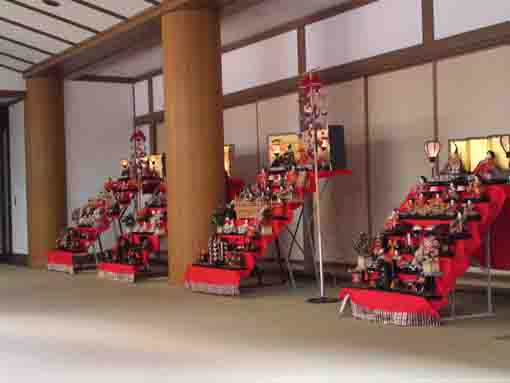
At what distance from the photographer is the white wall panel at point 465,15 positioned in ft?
27.9

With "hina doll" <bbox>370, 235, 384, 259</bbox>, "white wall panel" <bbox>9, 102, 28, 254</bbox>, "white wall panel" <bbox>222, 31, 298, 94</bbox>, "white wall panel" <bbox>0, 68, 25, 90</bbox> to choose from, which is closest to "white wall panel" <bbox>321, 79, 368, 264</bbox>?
"white wall panel" <bbox>222, 31, 298, 94</bbox>

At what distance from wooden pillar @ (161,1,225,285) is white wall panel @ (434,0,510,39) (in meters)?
3.00

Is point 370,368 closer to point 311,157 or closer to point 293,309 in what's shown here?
point 293,309

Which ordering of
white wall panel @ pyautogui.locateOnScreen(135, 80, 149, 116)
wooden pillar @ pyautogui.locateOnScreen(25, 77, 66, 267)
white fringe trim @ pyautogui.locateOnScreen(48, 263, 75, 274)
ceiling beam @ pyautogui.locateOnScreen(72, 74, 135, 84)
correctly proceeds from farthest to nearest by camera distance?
ceiling beam @ pyautogui.locateOnScreen(72, 74, 135, 84) < white wall panel @ pyautogui.locateOnScreen(135, 80, 149, 116) < wooden pillar @ pyautogui.locateOnScreen(25, 77, 66, 267) < white fringe trim @ pyautogui.locateOnScreen(48, 263, 75, 274)

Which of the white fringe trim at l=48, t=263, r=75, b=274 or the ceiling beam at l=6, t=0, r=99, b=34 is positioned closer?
the ceiling beam at l=6, t=0, r=99, b=34

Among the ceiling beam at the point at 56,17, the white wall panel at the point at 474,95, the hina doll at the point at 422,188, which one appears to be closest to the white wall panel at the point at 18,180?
the ceiling beam at the point at 56,17

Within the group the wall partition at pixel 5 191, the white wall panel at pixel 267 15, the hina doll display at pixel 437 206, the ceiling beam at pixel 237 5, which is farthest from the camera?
the wall partition at pixel 5 191

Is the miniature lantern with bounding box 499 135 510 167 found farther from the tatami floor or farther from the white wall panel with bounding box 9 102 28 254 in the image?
the white wall panel with bounding box 9 102 28 254

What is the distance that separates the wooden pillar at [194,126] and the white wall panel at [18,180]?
6578mm

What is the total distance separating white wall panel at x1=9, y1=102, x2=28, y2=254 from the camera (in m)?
16.6

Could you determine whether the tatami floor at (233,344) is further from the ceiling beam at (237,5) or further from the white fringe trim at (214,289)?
the ceiling beam at (237,5)

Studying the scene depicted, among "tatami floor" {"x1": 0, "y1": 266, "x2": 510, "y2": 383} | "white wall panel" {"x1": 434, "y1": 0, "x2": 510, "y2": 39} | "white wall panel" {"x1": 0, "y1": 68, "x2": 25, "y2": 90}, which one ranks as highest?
"white wall panel" {"x1": 0, "y1": 68, "x2": 25, "y2": 90}

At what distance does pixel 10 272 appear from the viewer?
14.6 meters

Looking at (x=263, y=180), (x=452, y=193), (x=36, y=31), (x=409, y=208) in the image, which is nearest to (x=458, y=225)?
(x=452, y=193)
